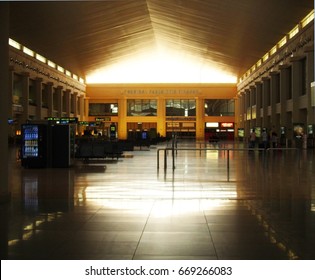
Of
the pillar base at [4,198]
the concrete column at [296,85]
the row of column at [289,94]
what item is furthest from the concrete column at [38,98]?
the pillar base at [4,198]

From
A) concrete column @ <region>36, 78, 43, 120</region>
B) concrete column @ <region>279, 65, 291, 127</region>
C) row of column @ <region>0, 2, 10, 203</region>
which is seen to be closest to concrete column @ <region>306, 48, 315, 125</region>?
concrete column @ <region>279, 65, 291, 127</region>

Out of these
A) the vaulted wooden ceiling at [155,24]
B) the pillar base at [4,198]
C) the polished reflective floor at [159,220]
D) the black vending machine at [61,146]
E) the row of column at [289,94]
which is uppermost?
the vaulted wooden ceiling at [155,24]

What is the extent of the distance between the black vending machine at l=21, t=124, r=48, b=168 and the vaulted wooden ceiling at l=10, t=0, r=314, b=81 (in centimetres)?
1390

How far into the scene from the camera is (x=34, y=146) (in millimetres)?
15984

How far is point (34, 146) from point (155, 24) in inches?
1129

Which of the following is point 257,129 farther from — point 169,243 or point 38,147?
point 169,243

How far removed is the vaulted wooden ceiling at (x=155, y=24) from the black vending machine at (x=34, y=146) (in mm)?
13898

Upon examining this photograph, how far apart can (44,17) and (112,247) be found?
3098 cm

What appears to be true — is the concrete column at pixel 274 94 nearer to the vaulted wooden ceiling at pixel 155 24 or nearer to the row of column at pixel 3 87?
the vaulted wooden ceiling at pixel 155 24

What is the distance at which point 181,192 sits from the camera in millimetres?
9492

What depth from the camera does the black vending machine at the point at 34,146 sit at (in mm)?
15742

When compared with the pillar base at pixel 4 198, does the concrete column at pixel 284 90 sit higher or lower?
higher
